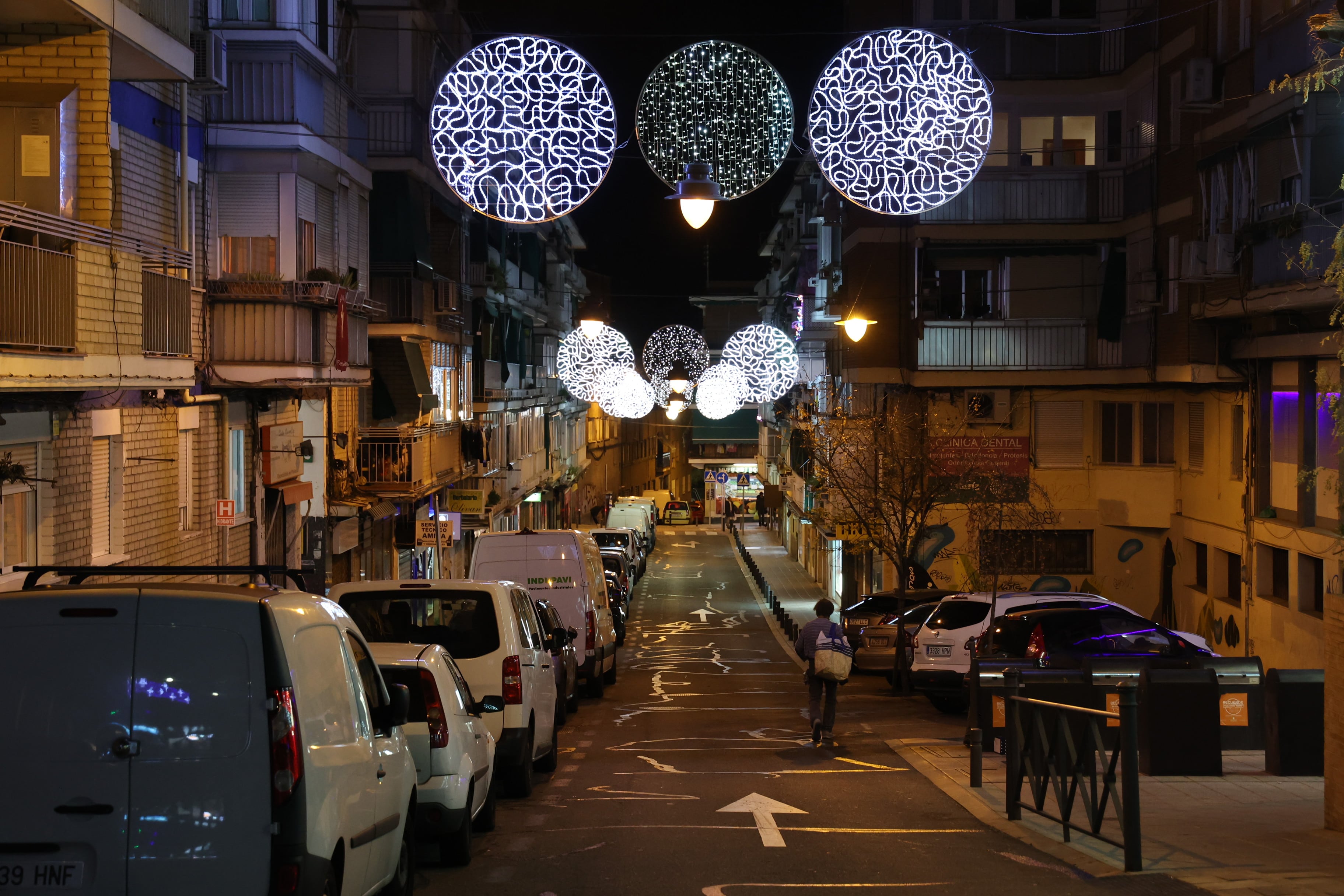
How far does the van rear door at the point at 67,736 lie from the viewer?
5.73 metres

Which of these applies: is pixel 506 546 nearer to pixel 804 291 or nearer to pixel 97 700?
pixel 97 700

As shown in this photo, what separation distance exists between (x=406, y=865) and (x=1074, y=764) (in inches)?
192

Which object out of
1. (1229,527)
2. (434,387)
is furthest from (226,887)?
(434,387)

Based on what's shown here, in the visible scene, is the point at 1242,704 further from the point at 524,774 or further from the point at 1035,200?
the point at 1035,200

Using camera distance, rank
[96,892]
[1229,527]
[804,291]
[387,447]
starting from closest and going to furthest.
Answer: [96,892]
[1229,527]
[387,447]
[804,291]

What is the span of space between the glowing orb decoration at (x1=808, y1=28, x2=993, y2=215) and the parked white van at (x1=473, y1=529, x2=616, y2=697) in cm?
837

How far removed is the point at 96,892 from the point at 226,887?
0.51m

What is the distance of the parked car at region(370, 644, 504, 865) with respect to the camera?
9.33m

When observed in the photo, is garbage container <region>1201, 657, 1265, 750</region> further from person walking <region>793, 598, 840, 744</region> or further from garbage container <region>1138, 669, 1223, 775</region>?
person walking <region>793, 598, 840, 744</region>

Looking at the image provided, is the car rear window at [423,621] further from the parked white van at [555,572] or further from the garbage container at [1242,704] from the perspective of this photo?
the parked white van at [555,572]

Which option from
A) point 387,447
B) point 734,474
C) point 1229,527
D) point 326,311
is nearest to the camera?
point 326,311

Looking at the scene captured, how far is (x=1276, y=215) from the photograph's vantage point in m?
22.1

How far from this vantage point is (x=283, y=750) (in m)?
5.92

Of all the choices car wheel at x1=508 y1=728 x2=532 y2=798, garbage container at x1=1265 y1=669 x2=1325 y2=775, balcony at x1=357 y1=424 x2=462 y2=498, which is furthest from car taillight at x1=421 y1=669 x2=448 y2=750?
balcony at x1=357 y1=424 x2=462 y2=498
